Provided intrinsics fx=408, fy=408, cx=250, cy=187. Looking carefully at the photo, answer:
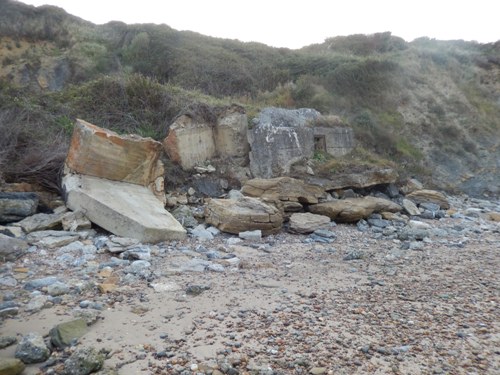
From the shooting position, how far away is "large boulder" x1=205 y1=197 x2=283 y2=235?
20.1ft

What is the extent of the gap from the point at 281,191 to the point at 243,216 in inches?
55.1

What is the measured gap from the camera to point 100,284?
146 inches

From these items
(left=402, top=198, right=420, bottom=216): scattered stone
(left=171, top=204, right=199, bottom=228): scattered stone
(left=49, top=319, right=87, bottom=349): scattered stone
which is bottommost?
(left=402, top=198, right=420, bottom=216): scattered stone

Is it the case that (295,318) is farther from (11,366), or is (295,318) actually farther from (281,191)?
(281,191)

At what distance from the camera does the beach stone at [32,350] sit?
255 cm

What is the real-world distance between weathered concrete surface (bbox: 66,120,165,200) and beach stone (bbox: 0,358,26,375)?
3.85m

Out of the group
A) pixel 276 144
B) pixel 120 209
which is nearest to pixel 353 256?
pixel 120 209

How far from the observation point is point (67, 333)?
2809 millimetres

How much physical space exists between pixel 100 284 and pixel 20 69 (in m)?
Answer: 13.9

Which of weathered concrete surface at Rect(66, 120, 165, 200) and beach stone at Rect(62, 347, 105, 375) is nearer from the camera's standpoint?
beach stone at Rect(62, 347, 105, 375)

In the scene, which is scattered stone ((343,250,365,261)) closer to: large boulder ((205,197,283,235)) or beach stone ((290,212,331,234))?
beach stone ((290,212,331,234))

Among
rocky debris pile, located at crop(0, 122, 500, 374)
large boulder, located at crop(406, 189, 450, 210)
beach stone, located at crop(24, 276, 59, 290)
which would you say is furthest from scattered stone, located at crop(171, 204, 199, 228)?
large boulder, located at crop(406, 189, 450, 210)

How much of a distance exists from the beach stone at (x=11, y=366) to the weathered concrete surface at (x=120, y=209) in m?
2.70

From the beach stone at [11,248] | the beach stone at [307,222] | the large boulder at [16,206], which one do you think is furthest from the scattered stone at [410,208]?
the beach stone at [11,248]
